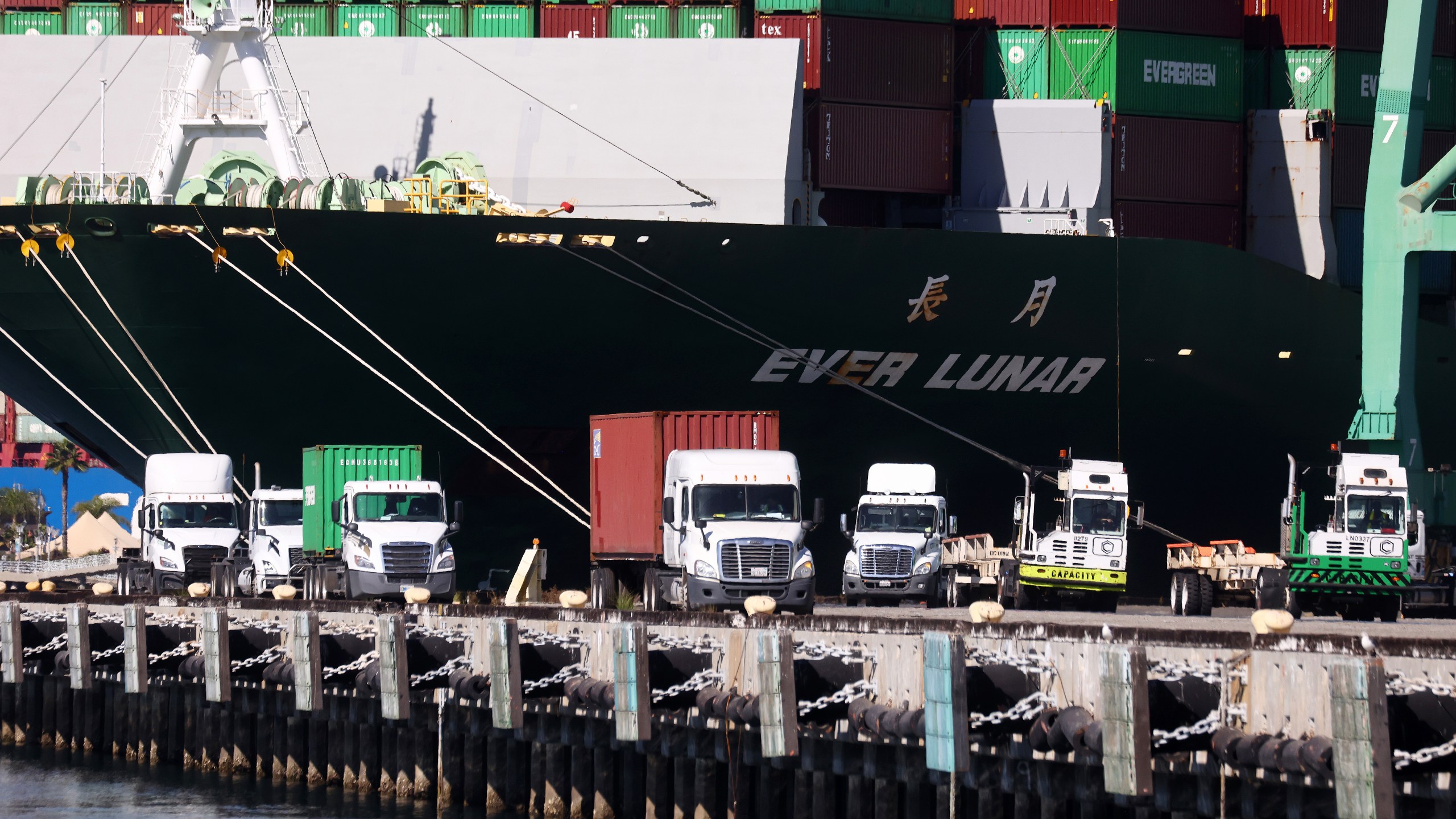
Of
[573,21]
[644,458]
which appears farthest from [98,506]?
[644,458]

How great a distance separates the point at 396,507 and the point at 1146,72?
2606cm

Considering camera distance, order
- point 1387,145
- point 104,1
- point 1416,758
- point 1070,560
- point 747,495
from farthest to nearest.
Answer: point 104,1
point 1387,145
point 1070,560
point 747,495
point 1416,758

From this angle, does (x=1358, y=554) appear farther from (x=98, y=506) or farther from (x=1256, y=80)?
(x=98, y=506)

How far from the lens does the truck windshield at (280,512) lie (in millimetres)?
35719

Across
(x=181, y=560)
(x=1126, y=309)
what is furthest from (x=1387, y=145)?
(x=181, y=560)

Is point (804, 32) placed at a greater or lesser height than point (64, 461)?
greater

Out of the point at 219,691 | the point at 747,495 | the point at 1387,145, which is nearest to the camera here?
the point at 219,691

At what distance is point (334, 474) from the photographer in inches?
1358

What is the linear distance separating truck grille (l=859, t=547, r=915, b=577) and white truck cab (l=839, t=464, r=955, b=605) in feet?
0.03

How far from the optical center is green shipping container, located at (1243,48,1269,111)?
167 ft

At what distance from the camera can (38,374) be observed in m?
40.4

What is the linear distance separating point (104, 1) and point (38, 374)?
1222 cm

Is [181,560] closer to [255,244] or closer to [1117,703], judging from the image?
[255,244]

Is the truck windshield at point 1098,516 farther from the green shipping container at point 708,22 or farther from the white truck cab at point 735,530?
the green shipping container at point 708,22
